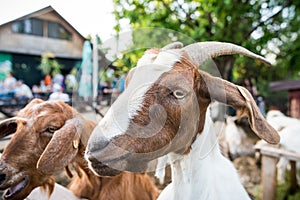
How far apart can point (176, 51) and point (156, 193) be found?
35.2 inches

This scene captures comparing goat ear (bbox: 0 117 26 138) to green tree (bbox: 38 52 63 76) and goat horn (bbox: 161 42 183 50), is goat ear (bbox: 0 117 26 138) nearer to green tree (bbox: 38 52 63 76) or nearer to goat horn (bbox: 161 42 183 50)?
goat horn (bbox: 161 42 183 50)

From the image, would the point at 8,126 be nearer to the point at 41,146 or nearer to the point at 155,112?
the point at 41,146

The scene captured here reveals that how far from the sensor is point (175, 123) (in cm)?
96

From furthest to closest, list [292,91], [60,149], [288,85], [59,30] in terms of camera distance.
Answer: [292,91] → [288,85] → [59,30] → [60,149]

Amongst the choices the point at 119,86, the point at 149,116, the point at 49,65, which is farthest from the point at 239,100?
the point at 49,65

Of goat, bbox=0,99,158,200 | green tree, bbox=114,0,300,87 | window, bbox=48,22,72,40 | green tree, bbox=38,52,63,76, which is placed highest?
green tree, bbox=114,0,300,87

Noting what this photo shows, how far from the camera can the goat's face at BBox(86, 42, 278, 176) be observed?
843mm

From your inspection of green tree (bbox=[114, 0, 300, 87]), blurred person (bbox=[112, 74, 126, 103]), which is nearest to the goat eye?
blurred person (bbox=[112, 74, 126, 103])

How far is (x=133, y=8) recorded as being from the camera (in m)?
2.25

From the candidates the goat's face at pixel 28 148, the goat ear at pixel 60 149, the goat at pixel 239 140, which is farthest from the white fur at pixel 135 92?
the goat at pixel 239 140

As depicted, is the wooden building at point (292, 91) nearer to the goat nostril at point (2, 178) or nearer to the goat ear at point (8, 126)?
the goat ear at point (8, 126)

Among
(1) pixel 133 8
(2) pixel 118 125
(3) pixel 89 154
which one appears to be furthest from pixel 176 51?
(1) pixel 133 8

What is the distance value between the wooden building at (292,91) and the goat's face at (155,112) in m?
6.11

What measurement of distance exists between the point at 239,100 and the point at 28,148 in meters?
0.83
